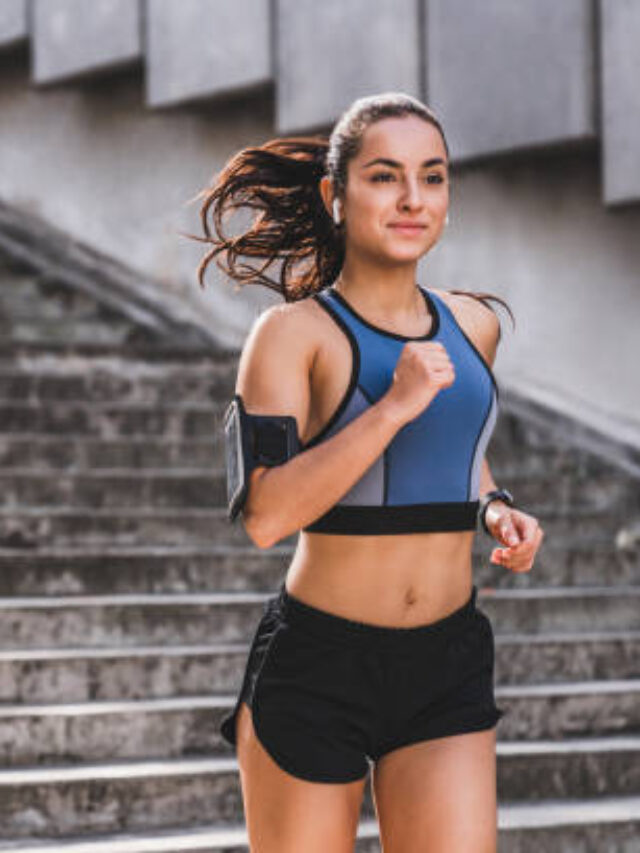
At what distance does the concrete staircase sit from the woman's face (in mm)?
2083

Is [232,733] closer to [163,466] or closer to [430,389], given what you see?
[430,389]

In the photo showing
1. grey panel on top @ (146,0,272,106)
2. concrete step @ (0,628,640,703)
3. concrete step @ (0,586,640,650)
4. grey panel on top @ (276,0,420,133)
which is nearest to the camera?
concrete step @ (0,628,640,703)

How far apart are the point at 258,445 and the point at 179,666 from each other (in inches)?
99.6

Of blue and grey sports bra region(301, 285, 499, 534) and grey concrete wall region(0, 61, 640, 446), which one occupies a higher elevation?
grey concrete wall region(0, 61, 640, 446)

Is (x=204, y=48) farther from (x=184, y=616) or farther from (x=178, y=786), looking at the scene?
(x=178, y=786)

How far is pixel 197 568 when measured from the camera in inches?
204

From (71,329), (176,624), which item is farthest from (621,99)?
(71,329)

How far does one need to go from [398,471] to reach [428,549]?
0.14 m

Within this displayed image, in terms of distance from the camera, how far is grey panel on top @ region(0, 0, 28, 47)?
31.7 ft

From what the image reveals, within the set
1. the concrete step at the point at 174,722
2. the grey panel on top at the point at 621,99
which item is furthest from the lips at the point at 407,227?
the grey panel on top at the point at 621,99

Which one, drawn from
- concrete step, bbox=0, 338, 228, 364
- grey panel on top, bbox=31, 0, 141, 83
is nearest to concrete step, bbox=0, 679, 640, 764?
concrete step, bbox=0, 338, 228, 364

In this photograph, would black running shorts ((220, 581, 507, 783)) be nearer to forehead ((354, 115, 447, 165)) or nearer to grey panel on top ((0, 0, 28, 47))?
forehead ((354, 115, 447, 165))

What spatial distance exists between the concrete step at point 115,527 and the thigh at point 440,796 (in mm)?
3226

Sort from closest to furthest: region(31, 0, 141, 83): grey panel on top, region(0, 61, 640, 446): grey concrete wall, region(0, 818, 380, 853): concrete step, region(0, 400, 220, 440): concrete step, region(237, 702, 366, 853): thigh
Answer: region(237, 702, 366, 853): thigh
region(0, 818, 380, 853): concrete step
region(0, 400, 220, 440): concrete step
region(0, 61, 640, 446): grey concrete wall
region(31, 0, 141, 83): grey panel on top
